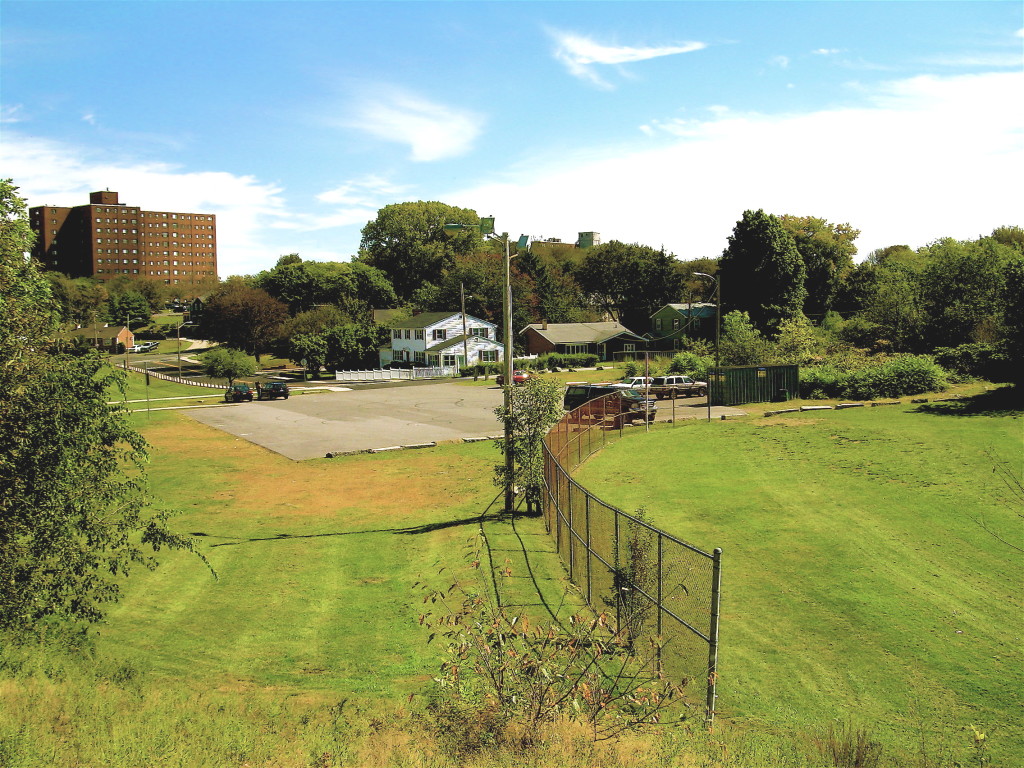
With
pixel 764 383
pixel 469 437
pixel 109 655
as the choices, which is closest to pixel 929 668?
pixel 109 655

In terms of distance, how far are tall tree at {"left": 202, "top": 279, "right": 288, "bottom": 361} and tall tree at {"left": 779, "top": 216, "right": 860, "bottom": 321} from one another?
218ft

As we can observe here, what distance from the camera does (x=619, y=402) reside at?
3394cm

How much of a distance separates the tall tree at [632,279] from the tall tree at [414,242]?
2295 centimetres

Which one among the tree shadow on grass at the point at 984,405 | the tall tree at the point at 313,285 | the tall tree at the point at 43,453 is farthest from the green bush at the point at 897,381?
the tall tree at the point at 313,285

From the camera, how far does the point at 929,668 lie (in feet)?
34.8

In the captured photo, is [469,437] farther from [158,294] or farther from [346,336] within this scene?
[158,294]

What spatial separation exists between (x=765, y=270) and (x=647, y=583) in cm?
6809

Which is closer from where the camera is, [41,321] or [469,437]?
[41,321]

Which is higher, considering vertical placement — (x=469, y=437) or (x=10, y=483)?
(x=10, y=483)

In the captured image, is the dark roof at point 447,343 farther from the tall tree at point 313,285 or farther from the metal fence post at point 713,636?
the metal fence post at point 713,636

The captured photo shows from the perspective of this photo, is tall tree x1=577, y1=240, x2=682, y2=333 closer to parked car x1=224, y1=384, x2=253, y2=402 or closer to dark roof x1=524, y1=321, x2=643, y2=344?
dark roof x1=524, y1=321, x2=643, y2=344

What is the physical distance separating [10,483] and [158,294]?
6556 inches

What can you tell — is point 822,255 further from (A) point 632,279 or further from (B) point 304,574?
(B) point 304,574

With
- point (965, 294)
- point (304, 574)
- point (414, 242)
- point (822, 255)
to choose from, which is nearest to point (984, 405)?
point (965, 294)
